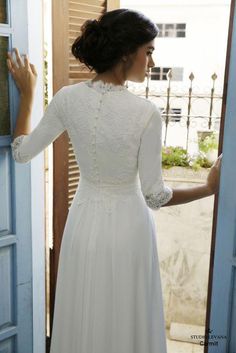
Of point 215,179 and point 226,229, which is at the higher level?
A: point 215,179

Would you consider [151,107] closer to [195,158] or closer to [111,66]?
[111,66]

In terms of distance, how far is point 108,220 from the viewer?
4.63 ft

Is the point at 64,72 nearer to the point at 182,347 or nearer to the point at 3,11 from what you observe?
the point at 3,11

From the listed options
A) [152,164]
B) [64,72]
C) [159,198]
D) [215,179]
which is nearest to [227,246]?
[215,179]

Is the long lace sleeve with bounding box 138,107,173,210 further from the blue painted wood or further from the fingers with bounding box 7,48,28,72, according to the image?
the fingers with bounding box 7,48,28,72

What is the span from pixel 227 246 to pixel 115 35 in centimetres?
84

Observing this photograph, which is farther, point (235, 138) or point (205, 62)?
point (205, 62)

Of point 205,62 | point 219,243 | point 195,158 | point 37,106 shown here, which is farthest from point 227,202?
point 205,62

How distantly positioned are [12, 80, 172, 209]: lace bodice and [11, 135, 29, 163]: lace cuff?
0.20 meters

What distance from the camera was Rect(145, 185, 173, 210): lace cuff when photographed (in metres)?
1.34

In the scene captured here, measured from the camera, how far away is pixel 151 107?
4.09ft

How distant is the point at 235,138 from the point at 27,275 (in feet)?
3.30

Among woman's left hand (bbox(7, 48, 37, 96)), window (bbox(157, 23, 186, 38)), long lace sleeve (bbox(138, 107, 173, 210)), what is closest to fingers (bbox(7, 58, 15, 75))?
woman's left hand (bbox(7, 48, 37, 96))

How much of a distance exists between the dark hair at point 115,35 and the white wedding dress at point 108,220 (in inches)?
3.4
